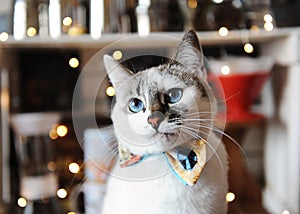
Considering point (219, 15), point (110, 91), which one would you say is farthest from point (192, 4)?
point (110, 91)

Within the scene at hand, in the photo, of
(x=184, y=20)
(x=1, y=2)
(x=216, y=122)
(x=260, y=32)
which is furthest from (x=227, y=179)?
(x=1, y=2)

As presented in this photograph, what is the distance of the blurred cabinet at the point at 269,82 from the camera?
29.9 inches

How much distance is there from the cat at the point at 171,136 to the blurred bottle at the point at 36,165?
0.96ft

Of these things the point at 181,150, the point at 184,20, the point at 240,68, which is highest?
the point at 184,20

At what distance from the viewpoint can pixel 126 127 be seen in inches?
22.2

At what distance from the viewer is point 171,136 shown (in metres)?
0.55

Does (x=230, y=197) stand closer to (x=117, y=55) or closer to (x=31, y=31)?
(x=117, y=55)

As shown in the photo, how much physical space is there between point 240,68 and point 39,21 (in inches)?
16.5

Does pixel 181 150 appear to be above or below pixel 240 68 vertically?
below

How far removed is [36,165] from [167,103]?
0.45 m

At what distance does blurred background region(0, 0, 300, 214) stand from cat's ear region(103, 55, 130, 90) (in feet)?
0.31

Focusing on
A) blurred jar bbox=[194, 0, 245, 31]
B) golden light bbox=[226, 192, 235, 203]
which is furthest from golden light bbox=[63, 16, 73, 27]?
golden light bbox=[226, 192, 235, 203]

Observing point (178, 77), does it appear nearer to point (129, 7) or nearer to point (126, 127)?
point (126, 127)

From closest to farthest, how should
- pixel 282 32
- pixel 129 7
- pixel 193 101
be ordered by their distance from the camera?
pixel 193 101, pixel 282 32, pixel 129 7
